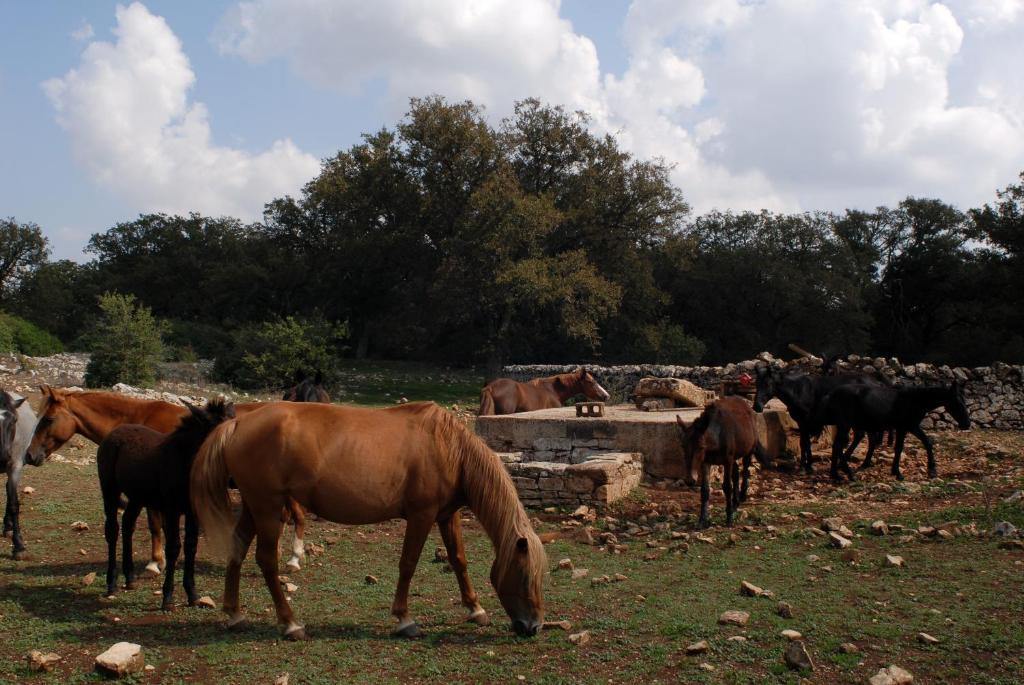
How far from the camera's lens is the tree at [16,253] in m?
51.4

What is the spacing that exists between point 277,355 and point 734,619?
24.6m

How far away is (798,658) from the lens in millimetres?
4664

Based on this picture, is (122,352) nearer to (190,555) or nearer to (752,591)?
(190,555)

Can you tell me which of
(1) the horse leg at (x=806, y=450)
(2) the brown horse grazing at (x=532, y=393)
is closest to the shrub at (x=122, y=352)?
(2) the brown horse grazing at (x=532, y=393)

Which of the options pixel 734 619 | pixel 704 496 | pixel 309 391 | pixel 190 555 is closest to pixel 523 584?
pixel 734 619

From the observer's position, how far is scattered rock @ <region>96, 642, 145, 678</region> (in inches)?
177

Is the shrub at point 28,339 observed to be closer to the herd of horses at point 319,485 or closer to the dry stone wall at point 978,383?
the dry stone wall at point 978,383

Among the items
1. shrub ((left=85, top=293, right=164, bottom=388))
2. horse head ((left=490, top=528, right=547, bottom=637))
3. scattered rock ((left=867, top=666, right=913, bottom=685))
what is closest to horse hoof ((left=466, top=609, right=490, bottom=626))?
horse head ((left=490, top=528, right=547, bottom=637))

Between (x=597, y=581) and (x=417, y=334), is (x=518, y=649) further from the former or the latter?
(x=417, y=334)

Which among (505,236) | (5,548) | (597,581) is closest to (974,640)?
(597,581)

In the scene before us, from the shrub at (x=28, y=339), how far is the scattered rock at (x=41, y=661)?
94.4 feet

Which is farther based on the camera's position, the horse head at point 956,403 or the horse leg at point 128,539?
the horse head at point 956,403

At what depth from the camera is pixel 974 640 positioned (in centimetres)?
504

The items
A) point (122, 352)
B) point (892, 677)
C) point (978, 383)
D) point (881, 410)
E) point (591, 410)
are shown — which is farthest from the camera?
point (122, 352)
